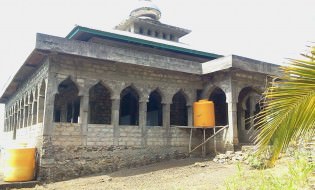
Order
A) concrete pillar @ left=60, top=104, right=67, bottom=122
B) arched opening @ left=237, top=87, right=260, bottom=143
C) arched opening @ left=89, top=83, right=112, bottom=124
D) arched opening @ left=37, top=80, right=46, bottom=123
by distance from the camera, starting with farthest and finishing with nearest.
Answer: concrete pillar @ left=60, top=104, right=67, bottom=122 < arched opening @ left=89, top=83, right=112, bottom=124 < arched opening @ left=237, top=87, right=260, bottom=143 < arched opening @ left=37, top=80, right=46, bottom=123

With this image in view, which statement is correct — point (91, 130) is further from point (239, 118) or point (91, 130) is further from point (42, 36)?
point (239, 118)

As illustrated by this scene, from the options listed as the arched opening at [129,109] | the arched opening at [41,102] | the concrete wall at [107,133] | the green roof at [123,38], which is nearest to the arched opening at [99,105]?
the arched opening at [129,109]

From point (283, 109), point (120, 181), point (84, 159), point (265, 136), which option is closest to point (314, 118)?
point (283, 109)

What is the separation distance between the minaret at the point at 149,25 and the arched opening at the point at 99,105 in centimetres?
613

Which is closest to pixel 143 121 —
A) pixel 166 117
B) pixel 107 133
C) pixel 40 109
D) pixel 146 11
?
pixel 166 117

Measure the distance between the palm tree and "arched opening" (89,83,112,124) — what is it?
428 inches

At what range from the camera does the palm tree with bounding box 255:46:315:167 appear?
2.52m

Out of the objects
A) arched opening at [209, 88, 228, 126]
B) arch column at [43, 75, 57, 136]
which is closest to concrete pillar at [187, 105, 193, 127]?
arched opening at [209, 88, 228, 126]

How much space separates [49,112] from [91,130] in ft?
4.96

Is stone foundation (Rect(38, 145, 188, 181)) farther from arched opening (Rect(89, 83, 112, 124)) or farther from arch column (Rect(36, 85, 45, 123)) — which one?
arched opening (Rect(89, 83, 112, 124))

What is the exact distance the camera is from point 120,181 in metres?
8.32

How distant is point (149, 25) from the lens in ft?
59.0

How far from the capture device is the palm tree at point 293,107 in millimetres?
2520

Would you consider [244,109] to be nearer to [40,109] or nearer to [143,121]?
[143,121]
